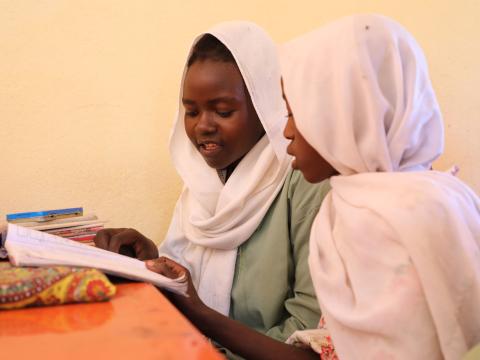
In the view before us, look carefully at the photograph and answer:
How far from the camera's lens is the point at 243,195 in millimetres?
1489

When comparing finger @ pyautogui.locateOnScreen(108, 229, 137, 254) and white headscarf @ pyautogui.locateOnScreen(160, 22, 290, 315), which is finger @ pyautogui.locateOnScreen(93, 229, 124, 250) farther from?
white headscarf @ pyautogui.locateOnScreen(160, 22, 290, 315)

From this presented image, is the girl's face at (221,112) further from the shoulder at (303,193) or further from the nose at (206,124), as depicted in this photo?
the shoulder at (303,193)

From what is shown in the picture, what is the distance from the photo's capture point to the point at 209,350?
0.57 metres

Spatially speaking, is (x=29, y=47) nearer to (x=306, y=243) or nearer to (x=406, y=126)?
(x=306, y=243)

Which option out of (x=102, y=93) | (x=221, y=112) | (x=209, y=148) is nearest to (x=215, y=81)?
(x=221, y=112)

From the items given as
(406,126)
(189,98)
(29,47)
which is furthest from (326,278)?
(29,47)

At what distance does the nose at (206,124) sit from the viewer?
1516 millimetres

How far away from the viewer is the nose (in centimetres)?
152

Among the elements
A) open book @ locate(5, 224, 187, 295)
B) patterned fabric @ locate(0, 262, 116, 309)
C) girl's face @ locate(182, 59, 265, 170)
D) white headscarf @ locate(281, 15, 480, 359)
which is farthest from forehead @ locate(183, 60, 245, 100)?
patterned fabric @ locate(0, 262, 116, 309)

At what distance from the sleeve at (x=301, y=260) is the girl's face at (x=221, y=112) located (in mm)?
203

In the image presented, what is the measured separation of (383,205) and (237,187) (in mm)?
713

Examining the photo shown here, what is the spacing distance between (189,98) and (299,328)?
71 centimetres

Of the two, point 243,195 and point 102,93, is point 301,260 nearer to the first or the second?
point 243,195

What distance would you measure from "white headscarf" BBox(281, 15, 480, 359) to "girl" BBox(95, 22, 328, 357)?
1.23 ft
